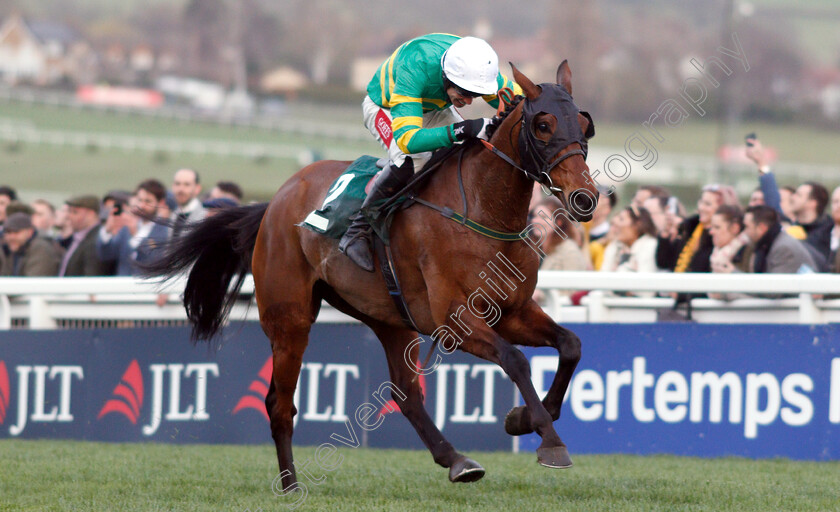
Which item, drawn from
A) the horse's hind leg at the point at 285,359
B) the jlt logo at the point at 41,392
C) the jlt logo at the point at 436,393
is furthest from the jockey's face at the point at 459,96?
the jlt logo at the point at 41,392

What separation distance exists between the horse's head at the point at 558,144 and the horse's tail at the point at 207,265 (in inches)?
88.7

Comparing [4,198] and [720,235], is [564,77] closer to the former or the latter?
[720,235]

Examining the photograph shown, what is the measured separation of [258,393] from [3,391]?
1834 mm

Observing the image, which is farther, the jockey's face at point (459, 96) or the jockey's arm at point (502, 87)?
the jockey's arm at point (502, 87)

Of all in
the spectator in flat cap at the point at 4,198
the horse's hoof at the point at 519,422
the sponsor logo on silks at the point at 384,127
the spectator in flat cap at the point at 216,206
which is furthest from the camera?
the spectator in flat cap at the point at 4,198

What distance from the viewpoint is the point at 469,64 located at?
443 centimetres

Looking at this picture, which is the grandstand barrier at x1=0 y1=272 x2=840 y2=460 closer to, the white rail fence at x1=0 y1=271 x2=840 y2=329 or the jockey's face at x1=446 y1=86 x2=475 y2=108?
the white rail fence at x1=0 y1=271 x2=840 y2=329

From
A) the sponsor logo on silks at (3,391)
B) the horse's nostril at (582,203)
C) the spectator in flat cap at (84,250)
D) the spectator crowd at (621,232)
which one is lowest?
the sponsor logo on silks at (3,391)

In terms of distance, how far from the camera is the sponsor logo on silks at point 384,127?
495cm

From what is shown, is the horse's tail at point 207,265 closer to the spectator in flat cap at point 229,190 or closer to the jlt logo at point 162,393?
the jlt logo at point 162,393

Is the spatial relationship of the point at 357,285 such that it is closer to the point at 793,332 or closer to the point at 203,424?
the point at 203,424

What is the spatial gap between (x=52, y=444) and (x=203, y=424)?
95cm

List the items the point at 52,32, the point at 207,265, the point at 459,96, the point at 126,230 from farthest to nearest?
the point at 52,32, the point at 126,230, the point at 207,265, the point at 459,96

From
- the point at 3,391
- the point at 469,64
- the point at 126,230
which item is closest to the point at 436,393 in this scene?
the point at 469,64
